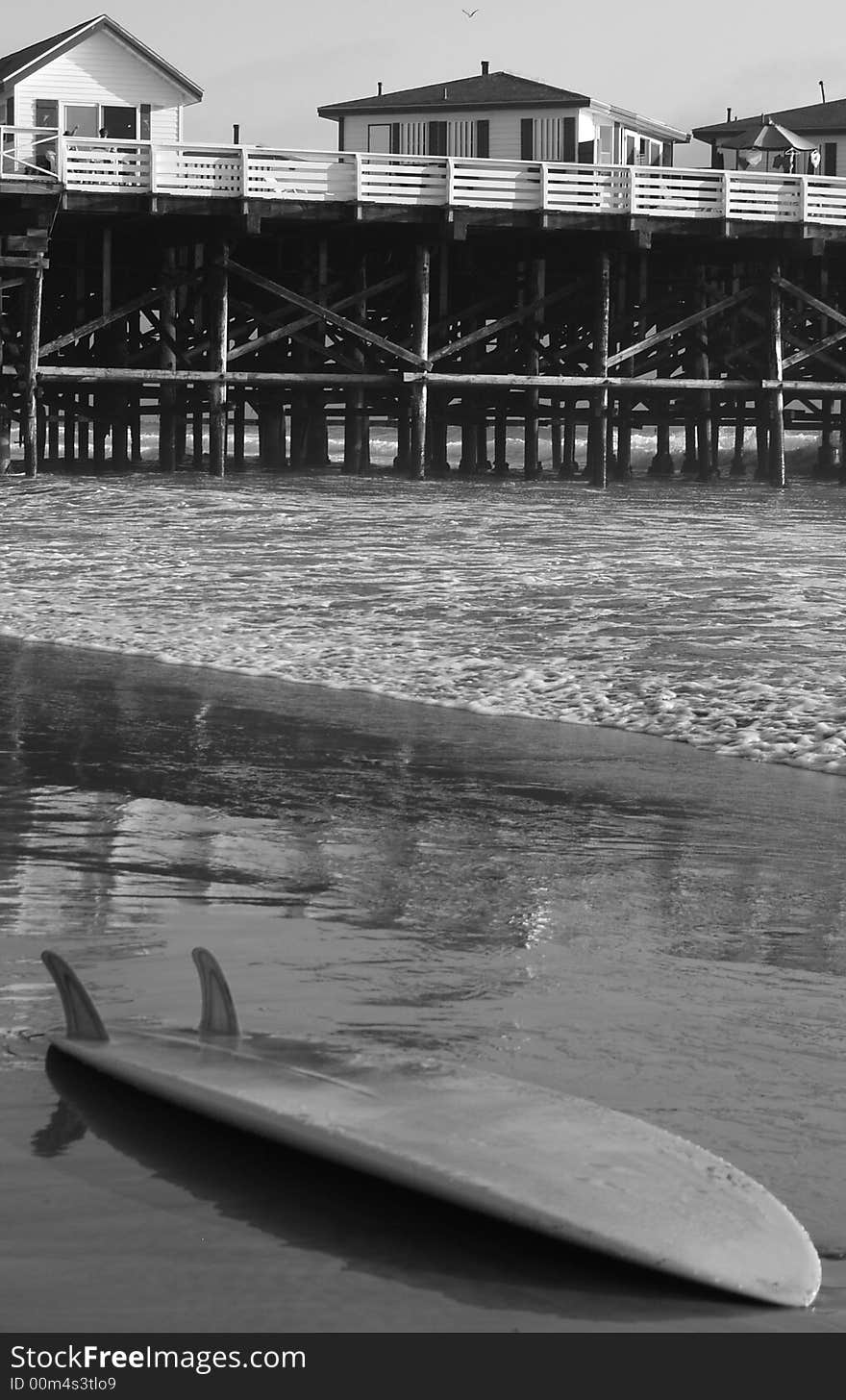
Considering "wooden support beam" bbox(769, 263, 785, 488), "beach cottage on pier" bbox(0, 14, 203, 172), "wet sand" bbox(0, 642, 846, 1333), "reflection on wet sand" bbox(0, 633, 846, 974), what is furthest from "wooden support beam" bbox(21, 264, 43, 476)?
"wet sand" bbox(0, 642, 846, 1333)

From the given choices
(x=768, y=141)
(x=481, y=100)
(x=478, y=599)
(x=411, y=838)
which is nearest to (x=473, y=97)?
(x=481, y=100)

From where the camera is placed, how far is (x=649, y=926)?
5.19 metres

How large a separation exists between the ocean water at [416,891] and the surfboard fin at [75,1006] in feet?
0.45

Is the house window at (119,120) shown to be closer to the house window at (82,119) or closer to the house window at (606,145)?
the house window at (82,119)

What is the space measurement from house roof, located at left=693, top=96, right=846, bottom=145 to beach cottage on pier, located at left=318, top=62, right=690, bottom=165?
4634 mm

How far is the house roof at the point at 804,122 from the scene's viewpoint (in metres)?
47.4

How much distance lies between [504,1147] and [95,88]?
3415 centimetres

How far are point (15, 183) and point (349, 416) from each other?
9844mm

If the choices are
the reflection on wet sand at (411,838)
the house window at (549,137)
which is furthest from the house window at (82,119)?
the reflection on wet sand at (411,838)

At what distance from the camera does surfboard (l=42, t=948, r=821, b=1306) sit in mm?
2732

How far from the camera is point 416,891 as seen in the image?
568 centimetres

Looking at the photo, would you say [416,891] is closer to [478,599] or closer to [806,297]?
[478,599]
